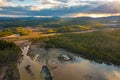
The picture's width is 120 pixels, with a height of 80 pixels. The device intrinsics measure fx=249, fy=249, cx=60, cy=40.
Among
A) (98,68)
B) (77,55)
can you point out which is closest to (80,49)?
(77,55)

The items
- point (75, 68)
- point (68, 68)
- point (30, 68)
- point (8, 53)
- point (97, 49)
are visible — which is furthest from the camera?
point (97, 49)

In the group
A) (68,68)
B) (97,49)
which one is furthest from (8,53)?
(97,49)

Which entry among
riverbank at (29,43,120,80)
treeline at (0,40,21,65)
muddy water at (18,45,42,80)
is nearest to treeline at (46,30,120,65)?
riverbank at (29,43,120,80)

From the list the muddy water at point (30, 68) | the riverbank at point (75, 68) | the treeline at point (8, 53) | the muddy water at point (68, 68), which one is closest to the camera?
the muddy water at point (30, 68)

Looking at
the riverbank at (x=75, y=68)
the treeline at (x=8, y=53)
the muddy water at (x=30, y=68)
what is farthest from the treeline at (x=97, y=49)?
the treeline at (x=8, y=53)

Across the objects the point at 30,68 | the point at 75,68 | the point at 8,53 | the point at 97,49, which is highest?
the point at 8,53

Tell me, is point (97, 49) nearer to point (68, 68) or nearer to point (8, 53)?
point (68, 68)

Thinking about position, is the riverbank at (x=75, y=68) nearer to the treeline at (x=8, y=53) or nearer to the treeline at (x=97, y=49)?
the treeline at (x=97, y=49)

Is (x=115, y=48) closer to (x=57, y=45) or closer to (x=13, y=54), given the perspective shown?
(x=57, y=45)
